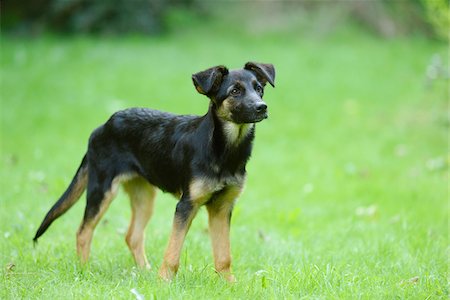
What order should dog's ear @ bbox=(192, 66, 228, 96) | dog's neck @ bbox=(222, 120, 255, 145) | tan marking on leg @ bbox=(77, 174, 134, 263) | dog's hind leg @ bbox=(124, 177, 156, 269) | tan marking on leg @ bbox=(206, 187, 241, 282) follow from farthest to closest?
dog's hind leg @ bbox=(124, 177, 156, 269), tan marking on leg @ bbox=(77, 174, 134, 263), tan marking on leg @ bbox=(206, 187, 241, 282), dog's neck @ bbox=(222, 120, 255, 145), dog's ear @ bbox=(192, 66, 228, 96)

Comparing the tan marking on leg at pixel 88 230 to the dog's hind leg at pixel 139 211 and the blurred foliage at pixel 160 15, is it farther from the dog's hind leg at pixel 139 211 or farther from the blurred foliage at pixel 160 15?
the blurred foliage at pixel 160 15

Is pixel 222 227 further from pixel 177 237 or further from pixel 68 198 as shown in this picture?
pixel 68 198

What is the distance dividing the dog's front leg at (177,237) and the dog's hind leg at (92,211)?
3.22 ft

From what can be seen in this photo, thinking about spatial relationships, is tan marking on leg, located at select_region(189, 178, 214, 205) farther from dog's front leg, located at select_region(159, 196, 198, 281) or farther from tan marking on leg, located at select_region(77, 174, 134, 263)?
tan marking on leg, located at select_region(77, 174, 134, 263)

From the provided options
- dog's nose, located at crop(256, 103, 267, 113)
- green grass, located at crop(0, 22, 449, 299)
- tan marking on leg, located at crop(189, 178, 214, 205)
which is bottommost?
green grass, located at crop(0, 22, 449, 299)

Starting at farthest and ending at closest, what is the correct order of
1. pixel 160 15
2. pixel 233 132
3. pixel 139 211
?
pixel 160 15 < pixel 139 211 < pixel 233 132

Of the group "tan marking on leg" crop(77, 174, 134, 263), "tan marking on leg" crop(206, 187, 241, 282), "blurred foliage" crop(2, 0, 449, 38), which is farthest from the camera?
"blurred foliage" crop(2, 0, 449, 38)

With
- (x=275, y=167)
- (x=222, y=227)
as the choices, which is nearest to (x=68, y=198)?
(x=222, y=227)

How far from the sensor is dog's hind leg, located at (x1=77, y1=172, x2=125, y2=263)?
602cm

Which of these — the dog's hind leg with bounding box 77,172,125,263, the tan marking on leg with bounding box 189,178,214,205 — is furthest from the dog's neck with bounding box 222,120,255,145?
the dog's hind leg with bounding box 77,172,125,263

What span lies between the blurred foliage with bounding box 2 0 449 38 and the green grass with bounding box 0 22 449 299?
0.66 meters

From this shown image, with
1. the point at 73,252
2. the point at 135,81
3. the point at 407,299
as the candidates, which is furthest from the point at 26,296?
the point at 135,81

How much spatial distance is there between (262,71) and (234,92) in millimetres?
407

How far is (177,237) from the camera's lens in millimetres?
5340
